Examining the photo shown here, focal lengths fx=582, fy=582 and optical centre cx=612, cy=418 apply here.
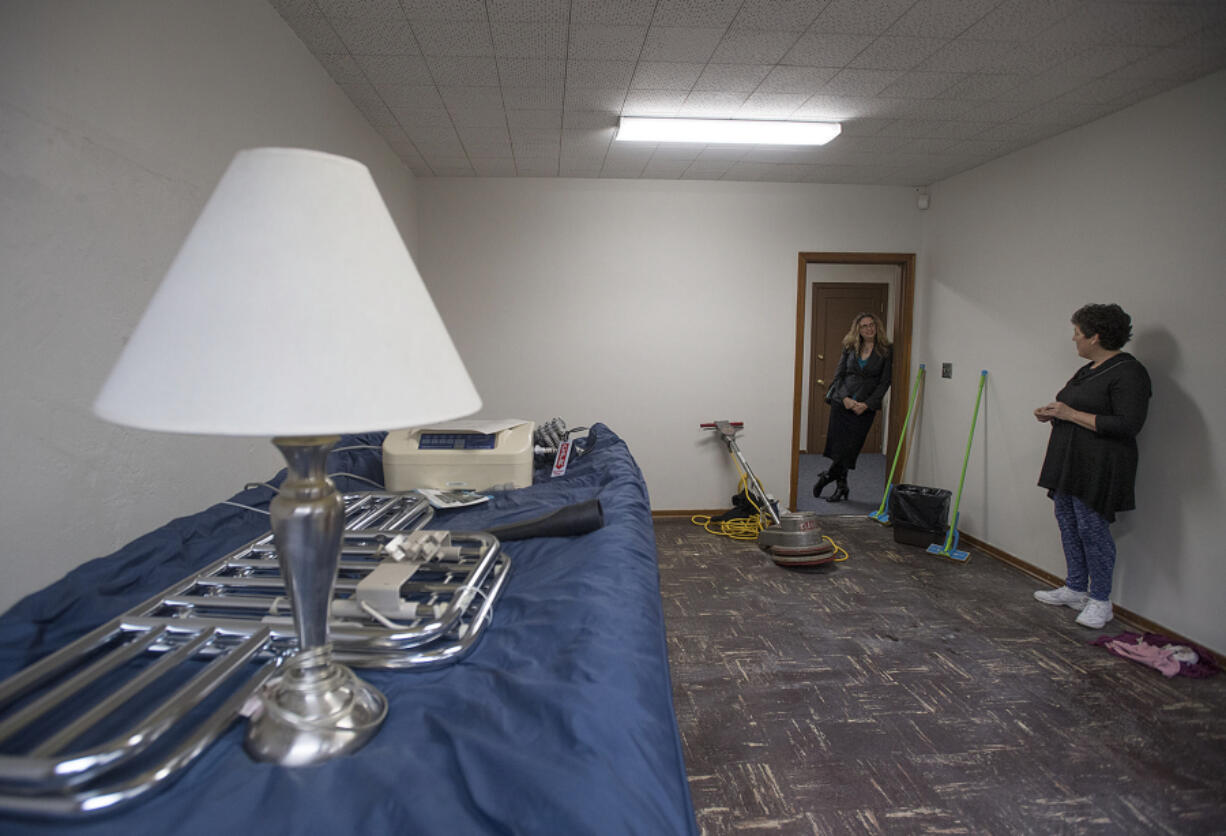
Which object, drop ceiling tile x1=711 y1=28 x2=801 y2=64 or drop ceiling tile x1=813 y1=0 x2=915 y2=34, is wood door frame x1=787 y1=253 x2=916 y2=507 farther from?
drop ceiling tile x1=813 y1=0 x2=915 y2=34

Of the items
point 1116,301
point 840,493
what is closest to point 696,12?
point 1116,301

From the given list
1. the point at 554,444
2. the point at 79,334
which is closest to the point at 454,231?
the point at 554,444

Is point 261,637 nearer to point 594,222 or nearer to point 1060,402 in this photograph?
point 1060,402

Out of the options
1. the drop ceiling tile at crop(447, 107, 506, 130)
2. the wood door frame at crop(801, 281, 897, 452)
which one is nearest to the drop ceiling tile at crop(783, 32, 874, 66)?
the drop ceiling tile at crop(447, 107, 506, 130)

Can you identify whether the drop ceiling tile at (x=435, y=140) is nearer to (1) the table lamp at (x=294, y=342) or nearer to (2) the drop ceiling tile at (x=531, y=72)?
(2) the drop ceiling tile at (x=531, y=72)

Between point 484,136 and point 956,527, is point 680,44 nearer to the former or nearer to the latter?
point 484,136

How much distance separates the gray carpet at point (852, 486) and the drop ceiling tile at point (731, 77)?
3.11 m

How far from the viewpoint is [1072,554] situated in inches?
114

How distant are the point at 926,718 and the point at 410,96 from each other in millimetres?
3425

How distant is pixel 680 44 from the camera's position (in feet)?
7.72

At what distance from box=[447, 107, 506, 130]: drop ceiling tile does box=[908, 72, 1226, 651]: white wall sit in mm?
3099

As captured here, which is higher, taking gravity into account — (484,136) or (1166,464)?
(484,136)

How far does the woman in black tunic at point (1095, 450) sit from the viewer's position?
2.63 metres

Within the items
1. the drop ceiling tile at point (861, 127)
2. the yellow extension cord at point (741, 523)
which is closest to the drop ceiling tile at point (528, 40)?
the drop ceiling tile at point (861, 127)
